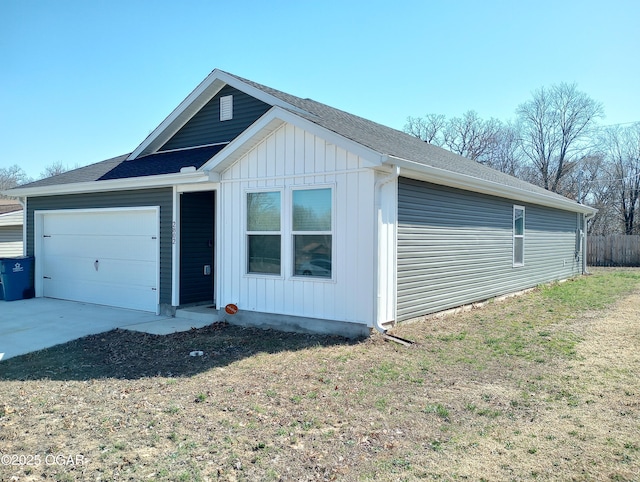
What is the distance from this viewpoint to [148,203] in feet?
31.7

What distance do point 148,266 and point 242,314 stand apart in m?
2.72

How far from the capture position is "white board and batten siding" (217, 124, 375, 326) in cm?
696

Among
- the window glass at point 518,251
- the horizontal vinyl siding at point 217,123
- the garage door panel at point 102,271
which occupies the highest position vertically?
the horizontal vinyl siding at point 217,123

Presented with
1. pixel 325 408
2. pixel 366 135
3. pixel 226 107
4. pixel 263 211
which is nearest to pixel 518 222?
pixel 366 135

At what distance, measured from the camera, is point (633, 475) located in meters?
3.14

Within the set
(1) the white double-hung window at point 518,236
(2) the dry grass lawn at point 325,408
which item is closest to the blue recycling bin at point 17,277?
(2) the dry grass lawn at point 325,408

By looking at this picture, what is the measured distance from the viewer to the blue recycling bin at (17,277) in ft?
36.4

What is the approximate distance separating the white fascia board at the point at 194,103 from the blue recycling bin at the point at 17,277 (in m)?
3.58

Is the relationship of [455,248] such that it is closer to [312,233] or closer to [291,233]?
[312,233]

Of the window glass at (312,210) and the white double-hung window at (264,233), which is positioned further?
the white double-hung window at (264,233)

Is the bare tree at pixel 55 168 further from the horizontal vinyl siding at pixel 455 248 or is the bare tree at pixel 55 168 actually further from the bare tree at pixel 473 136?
the horizontal vinyl siding at pixel 455 248

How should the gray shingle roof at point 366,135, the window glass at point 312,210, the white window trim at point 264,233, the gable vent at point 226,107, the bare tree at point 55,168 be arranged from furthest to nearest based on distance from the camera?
the bare tree at point 55,168 < the gable vent at point 226,107 < the white window trim at point 264,233 < the gray shingle roof at point 366,135 < the window glass at point 312,210

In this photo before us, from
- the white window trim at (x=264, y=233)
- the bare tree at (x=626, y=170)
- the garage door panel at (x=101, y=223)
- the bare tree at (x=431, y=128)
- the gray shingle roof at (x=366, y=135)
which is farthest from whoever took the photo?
the bare tree at (x=431, y=128)

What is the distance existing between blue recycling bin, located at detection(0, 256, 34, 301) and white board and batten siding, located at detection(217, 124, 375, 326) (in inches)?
238
